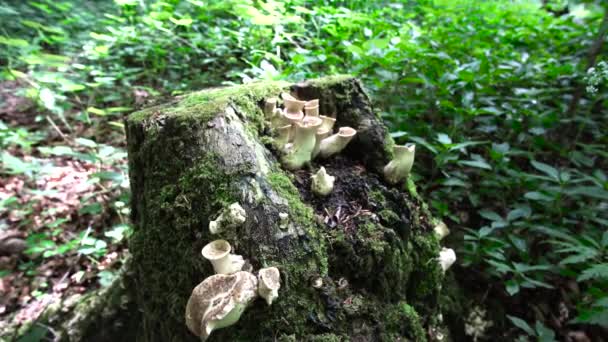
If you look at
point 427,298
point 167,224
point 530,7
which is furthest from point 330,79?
point 530,7

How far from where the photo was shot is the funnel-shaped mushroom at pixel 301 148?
83.0 inches

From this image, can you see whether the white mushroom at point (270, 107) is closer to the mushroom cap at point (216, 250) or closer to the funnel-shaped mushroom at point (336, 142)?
the funnel-shaped mushroom at point (336, 142)

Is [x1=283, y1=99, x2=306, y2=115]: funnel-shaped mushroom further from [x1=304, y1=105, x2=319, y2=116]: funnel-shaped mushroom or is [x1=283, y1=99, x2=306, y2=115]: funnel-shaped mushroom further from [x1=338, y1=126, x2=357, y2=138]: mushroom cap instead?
[x1=338, y1=126, x2=357, y2=138]: mushroom cap

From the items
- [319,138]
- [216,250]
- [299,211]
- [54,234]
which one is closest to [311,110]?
[319,138]

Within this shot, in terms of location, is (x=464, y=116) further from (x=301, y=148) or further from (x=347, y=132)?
(x=301, y=148)

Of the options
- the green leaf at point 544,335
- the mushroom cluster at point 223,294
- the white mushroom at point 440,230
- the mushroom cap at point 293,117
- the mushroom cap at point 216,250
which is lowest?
the green leaf at point 544,335

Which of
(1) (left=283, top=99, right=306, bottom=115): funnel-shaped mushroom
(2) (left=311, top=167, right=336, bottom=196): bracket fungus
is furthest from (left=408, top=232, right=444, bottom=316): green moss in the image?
(1) (left=283, top=99, right=306, bottom=115): funnel-shaped mushroom

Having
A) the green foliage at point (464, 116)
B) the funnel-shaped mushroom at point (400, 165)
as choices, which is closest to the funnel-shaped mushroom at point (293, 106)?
the funnel-shaped mushroom at point (400, 165)

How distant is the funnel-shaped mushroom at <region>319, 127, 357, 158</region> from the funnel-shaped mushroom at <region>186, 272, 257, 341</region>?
3.70ft

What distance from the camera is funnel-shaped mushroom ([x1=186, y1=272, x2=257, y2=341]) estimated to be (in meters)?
1.34

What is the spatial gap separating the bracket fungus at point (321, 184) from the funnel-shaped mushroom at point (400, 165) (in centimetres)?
50

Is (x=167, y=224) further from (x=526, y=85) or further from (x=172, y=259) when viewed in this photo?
(x=526, y=85)

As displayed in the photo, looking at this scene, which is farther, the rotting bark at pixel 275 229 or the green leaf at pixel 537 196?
the green leaf at pixel 537 196

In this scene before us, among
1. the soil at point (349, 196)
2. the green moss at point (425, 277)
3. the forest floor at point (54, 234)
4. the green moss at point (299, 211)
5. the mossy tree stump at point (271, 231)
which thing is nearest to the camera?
the mossy tree stump at point (271, 231)
